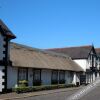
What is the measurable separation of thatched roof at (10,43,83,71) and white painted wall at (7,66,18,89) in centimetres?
71

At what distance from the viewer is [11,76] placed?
25.8m

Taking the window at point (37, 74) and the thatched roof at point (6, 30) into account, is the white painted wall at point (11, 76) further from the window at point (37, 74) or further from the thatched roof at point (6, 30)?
the window at point (37, 74)

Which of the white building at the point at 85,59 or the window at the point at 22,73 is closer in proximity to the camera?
the window at the point at 22,73

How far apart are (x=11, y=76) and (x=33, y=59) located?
596 centimetres

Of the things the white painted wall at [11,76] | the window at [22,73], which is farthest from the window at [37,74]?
the white painted wall at [11,76]

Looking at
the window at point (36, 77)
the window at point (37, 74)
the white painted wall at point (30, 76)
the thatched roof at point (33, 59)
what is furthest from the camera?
the window at point (37, 74)

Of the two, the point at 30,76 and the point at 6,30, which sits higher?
the point at 6,30

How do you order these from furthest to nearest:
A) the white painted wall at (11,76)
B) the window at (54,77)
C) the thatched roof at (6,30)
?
the window at (54,77) < the white painted wall at (11,76) < the thatched roof at (6,30)

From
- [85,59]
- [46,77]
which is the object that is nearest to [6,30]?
[46,77]

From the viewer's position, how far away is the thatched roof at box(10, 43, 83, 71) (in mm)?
27673

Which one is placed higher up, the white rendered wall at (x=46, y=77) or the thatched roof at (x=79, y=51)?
the thatched roof at (x=79, y=51)

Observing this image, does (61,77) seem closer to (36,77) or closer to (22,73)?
(36,77)

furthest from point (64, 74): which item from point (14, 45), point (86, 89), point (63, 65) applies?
point (86, 89)

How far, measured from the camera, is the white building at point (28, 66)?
77.9 ft
